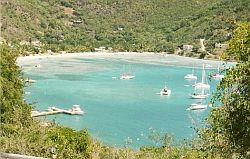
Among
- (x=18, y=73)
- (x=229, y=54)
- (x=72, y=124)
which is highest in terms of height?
(x=229, y=54)

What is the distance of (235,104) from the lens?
5.02 m

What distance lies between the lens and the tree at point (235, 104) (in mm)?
4879

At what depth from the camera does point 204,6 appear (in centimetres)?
9538

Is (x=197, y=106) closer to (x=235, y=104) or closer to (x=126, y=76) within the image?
(x=126, y=76)

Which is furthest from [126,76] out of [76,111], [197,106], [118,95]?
[76,111]

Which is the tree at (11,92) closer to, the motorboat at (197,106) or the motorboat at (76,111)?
the motorboat at (76,111)

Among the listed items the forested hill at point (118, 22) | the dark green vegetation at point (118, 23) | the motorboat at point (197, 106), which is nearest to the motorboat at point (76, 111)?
the motorboat at point (197, 106)

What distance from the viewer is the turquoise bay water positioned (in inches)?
1198

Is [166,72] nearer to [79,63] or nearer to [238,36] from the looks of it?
[79,63]

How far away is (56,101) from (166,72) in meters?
24.7

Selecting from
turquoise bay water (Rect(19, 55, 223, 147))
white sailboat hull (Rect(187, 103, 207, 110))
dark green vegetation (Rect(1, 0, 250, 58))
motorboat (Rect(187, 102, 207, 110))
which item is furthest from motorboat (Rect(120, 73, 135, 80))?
dark green vegetation (Rect(1, 0, 250, 58))

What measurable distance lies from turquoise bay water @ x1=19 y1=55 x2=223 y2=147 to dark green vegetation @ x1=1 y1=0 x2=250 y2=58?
710cm

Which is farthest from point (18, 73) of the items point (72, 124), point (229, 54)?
point (72, 124)

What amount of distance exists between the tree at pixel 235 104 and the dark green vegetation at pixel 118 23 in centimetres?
6466
